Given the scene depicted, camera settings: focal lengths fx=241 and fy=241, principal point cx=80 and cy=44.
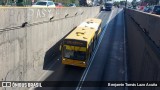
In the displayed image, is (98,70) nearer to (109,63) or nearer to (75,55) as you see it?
(109,63)

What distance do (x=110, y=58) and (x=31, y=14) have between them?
14331mm

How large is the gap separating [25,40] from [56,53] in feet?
38.6

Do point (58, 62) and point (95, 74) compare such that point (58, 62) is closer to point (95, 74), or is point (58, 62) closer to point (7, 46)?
point (95, 74)

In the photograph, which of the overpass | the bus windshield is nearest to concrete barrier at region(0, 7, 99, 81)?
the overpass

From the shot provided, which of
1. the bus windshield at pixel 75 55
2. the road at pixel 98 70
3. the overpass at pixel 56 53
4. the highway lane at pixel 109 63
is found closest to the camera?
the overpass at pixel 56 53

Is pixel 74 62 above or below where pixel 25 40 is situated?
below

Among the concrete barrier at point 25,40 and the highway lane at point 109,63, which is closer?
the concrete barrier at point 25,40

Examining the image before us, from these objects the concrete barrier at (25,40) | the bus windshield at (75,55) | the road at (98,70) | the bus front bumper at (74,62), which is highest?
the concrete barrier at (25,40)

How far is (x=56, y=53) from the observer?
31.3m

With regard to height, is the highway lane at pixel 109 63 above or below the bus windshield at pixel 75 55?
below

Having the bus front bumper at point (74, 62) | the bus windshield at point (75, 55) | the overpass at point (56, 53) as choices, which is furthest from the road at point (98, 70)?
the bus windshield at point (75, 55)

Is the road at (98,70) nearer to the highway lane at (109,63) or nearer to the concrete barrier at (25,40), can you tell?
the highway lane at (109,63)

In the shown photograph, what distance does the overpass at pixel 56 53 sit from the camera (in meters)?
16.1

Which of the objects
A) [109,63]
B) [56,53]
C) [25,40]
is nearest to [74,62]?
[109,63]
